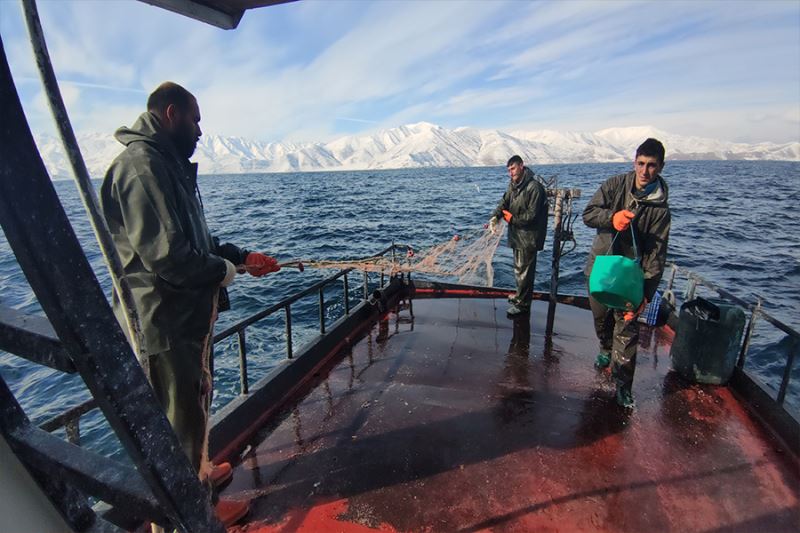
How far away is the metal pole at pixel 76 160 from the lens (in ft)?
3.98

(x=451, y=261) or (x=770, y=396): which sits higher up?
(x=451, y=261)

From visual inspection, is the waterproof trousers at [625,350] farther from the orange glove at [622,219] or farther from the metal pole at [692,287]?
the metal pole at [692,287]

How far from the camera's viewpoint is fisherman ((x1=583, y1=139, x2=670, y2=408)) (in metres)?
4.11

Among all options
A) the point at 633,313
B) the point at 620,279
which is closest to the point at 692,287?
the point at 633,313

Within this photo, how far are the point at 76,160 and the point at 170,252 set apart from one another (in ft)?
3.04

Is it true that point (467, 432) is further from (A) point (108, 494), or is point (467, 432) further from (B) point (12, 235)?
(B) point (12, 235)

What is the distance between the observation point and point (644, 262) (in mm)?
4324

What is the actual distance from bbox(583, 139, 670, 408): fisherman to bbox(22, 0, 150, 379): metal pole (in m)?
4.27

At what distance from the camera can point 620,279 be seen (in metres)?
4.01

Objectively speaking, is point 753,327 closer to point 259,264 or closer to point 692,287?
point 692,287

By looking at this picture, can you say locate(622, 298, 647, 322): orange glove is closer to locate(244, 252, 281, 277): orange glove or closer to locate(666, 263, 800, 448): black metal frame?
locate(666, 263, 800, 448): black metal frame

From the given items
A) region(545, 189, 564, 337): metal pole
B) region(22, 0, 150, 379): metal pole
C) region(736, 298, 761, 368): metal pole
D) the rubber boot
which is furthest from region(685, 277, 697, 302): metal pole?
region(22, 0, 150, 379): metal pole

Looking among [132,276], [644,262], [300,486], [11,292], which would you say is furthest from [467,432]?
[11,292]

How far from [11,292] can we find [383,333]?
53.8 feet
